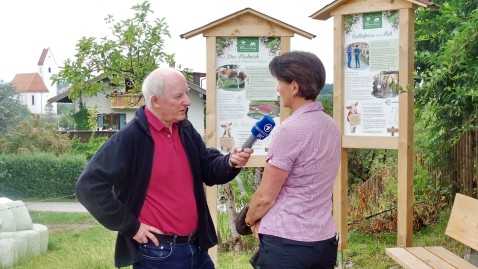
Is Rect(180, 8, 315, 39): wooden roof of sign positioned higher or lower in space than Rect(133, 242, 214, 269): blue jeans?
higher

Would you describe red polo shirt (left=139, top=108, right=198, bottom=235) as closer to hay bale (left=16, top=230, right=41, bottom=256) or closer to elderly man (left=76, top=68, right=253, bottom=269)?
elderly man (left=76, top=68, right=253, bottom=269)

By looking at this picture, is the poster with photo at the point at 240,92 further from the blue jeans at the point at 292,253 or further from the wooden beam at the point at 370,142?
the blue jeans at the point at 292,253

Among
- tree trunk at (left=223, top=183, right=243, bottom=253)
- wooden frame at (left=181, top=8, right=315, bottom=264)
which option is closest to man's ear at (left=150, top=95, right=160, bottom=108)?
wooden frame at (left=181, top=8, right=315, bottom=264)

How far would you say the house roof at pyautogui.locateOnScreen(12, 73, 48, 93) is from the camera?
7600 centimetres

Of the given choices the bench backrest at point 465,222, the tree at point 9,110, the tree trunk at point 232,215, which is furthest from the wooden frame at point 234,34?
the tree at point 9,110

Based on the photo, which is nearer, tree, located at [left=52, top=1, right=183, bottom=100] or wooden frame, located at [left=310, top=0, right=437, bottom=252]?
wooden frame, located at [left=310, top=0, right=437, bottom=252]

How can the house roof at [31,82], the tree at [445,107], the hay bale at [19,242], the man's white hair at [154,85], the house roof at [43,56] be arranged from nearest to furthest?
the man's white hair at [154,85] < the tree at [445,107] < the hay bale at [19,242] < the house roof at [31,82] < the house roof at [43,56]

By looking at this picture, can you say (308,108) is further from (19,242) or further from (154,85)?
(19,242)

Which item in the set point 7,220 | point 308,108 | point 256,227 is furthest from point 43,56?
point 308,108

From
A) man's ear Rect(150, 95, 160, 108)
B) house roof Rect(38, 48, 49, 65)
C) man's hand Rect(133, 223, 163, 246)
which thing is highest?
house roof Rect(38, 48, 49, 65)

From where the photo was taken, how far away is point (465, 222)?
4.59 m

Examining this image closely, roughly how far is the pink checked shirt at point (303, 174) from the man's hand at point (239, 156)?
0.25m

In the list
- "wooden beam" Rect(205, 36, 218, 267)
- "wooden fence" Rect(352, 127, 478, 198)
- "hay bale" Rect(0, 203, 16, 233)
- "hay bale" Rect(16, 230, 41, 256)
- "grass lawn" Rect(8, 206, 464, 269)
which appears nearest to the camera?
"wooden beam" Rect(205, 36, 218, 267)

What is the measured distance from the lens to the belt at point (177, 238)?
3.14m
